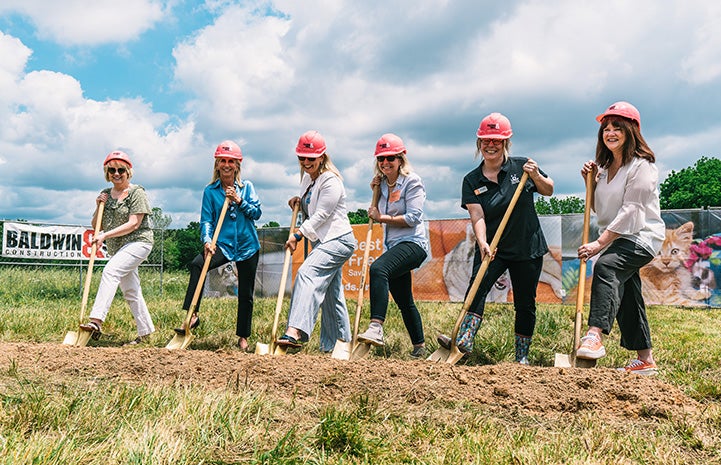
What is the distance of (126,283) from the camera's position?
6.51 metres

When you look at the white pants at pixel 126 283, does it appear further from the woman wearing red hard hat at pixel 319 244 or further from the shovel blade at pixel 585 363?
the shovel blade at pixel 585 363

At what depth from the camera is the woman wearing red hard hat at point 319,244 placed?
A: 511 centimetres

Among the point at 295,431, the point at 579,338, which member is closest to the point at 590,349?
the point at 579,338

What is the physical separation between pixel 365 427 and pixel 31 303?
9146 mm

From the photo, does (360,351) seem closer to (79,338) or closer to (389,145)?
(389,145)

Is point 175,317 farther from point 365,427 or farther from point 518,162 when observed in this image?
point 365,427

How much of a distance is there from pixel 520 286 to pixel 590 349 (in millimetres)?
929

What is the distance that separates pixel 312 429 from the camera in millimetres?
2805

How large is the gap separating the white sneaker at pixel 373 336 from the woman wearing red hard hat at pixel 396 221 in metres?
0.10

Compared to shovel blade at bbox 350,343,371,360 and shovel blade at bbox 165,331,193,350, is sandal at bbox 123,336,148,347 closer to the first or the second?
shovel blade at bbox 165,331,193,350

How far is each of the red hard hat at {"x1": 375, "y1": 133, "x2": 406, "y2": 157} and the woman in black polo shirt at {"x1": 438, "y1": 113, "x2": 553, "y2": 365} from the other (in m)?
0.67

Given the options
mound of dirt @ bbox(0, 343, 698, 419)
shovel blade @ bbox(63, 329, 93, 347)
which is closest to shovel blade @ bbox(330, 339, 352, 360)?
mound of dirt @ bbox(0, 343, 698, 419)

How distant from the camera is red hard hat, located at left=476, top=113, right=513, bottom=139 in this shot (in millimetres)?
4957

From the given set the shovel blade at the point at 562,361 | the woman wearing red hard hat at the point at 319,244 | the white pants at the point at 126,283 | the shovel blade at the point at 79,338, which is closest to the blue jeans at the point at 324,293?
the woman wearing red hard hat at the point at 319,244
